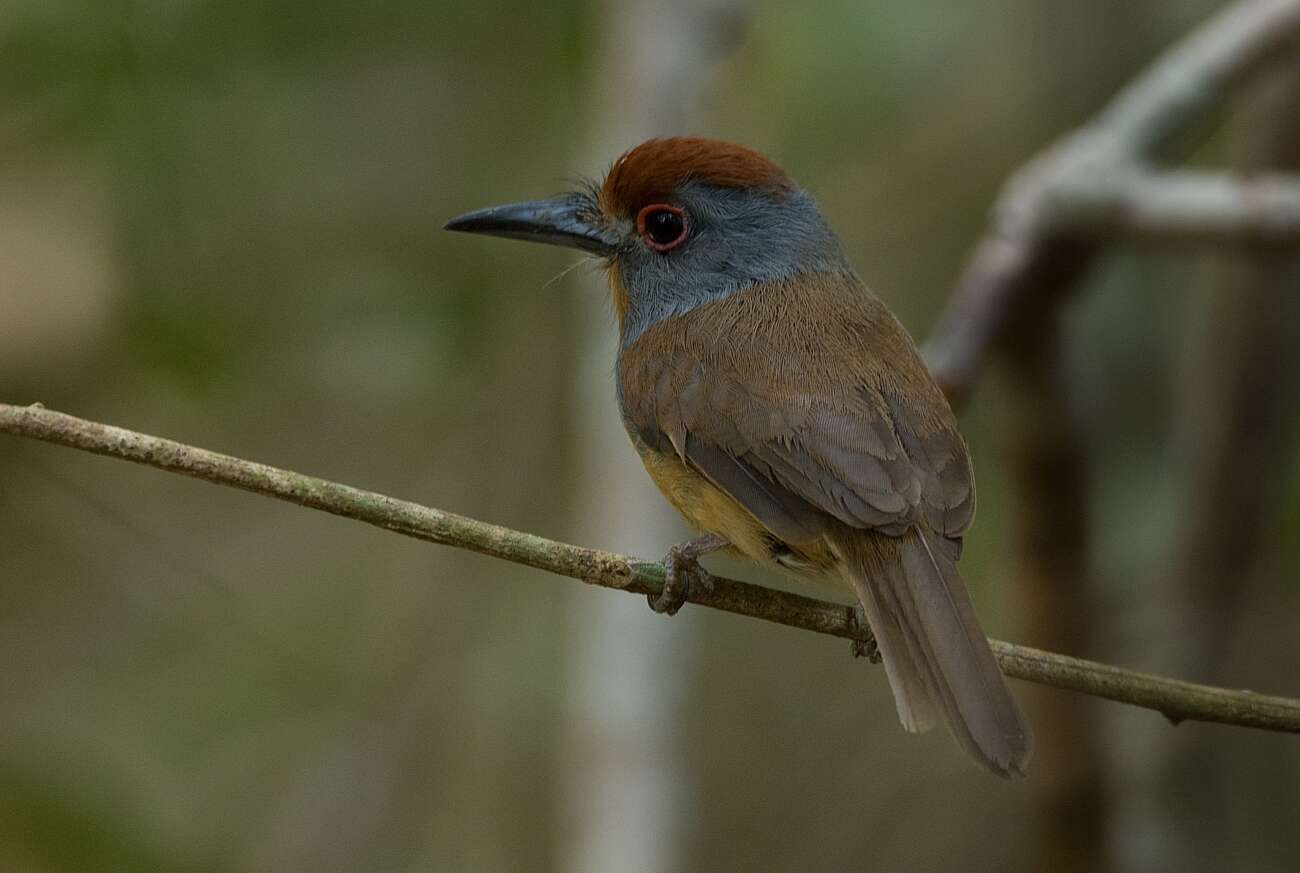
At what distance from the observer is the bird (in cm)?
231

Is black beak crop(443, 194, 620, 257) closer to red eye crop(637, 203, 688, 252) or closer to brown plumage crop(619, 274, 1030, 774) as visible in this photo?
red eye crop(637, 203, 688, 252)

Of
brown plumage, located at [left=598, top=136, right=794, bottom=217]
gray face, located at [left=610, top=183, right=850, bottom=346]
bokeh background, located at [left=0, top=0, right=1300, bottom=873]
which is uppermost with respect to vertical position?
brown plumage, located at [left=598, top=136, right=794, bottom=217]

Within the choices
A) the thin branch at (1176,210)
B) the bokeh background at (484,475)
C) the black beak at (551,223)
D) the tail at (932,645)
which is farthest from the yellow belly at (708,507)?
the thin branch at (1176,210)

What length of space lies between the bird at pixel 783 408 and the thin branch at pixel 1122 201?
15.8 inches

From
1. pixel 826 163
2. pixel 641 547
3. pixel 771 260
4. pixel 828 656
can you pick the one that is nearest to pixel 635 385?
pixel 771 260

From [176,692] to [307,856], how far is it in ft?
1.74

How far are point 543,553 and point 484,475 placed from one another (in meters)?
2.66

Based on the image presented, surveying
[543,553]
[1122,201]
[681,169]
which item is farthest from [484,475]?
[543,553]

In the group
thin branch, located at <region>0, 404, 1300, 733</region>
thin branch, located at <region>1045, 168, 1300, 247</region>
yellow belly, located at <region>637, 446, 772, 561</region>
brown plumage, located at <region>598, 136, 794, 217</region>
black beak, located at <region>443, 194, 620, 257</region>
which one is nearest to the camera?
thin branch, located at <region>0, 404, 1300, 733</region>

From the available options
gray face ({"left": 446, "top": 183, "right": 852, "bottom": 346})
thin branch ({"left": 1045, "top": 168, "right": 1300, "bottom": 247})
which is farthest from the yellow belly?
thin branch ({"left": 1045, "top": 168, "right": 1300, "bottom": 247})

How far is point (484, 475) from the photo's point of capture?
4.62 meters

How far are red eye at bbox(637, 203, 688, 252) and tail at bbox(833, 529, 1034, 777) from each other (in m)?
0.90

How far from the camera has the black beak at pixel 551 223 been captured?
293cm

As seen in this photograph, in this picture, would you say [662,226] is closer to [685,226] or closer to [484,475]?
[685,226]
